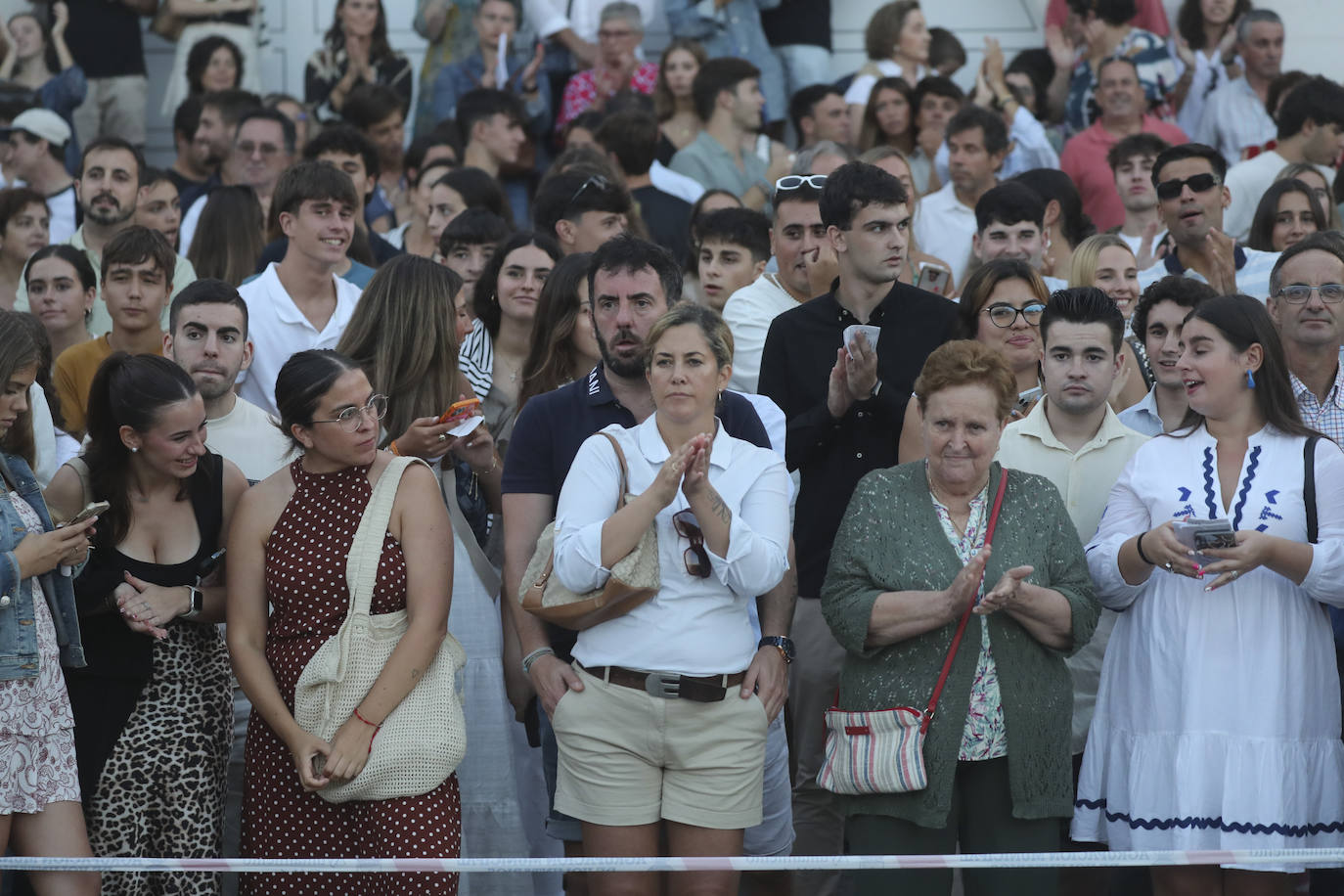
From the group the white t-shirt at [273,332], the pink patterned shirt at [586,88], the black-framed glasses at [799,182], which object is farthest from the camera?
the pink patterned shirt at [586,88]

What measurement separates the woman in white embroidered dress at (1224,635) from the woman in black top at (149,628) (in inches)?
97.4

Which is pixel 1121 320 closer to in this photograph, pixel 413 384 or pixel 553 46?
pixel 413 384

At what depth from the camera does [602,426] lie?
4.69 meters

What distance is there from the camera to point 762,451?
4395 mm

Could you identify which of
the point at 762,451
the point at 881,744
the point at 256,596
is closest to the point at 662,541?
the point at 762,451

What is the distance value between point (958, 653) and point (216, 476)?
7.13 ft

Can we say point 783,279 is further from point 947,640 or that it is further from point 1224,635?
point 1224,635

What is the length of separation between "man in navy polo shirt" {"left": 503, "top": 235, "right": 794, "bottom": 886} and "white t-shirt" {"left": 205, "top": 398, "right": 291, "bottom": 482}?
0.93 m

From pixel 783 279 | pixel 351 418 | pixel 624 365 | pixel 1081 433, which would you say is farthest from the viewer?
pixel 783 279

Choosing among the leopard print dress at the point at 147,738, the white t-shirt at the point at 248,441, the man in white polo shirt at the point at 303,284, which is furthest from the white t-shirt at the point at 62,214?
the leopard print dress at the point at 147,738

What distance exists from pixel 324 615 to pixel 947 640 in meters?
1.68

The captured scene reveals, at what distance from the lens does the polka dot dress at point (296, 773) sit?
13.9 feet

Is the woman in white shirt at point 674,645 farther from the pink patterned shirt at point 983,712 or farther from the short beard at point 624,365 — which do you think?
the pink patterned shirt at point 983,712

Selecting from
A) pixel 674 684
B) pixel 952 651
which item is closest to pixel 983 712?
pixel 952 651
